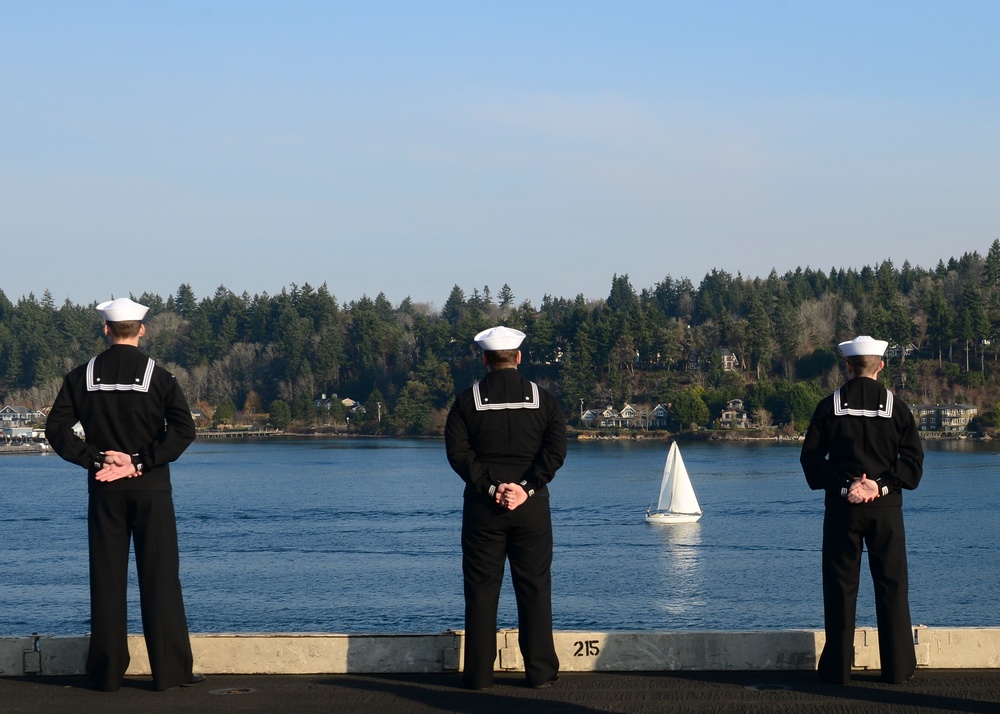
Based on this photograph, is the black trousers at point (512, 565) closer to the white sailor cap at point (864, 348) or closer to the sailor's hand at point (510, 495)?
the sailor's hand at point (510, 495)

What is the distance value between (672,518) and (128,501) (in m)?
55.3

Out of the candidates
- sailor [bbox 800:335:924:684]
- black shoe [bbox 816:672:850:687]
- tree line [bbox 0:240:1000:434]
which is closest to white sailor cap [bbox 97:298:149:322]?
sailor [bbox 800:335:924:684]

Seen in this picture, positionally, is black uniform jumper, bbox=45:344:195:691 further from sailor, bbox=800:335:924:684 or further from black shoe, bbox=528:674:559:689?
sailor, bbox=800:335:924:684

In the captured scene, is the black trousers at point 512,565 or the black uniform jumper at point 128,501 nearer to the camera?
the black uniform jumper at point 128,501

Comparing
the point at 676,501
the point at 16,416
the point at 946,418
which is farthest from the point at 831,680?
the point at 16,416

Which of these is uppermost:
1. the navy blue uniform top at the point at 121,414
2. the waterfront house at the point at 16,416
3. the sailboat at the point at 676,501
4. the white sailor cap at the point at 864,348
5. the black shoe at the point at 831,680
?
the white sailor cap at the point at 864,348

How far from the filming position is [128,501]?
6.34 meters

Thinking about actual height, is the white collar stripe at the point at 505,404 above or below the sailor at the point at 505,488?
above

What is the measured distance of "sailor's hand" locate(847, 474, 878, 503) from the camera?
6465mm

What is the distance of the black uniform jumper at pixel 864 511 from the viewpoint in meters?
6.39

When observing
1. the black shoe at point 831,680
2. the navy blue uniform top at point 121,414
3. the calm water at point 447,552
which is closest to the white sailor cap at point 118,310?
the navy blue uniform top at point 121,414

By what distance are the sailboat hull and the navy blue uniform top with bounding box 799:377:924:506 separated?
54136 millimetres

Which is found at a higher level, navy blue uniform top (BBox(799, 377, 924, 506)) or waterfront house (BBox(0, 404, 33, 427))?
navy blue uniform top (BBox(799, 377, 924, 506))

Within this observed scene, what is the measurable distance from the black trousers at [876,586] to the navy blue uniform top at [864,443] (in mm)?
114
